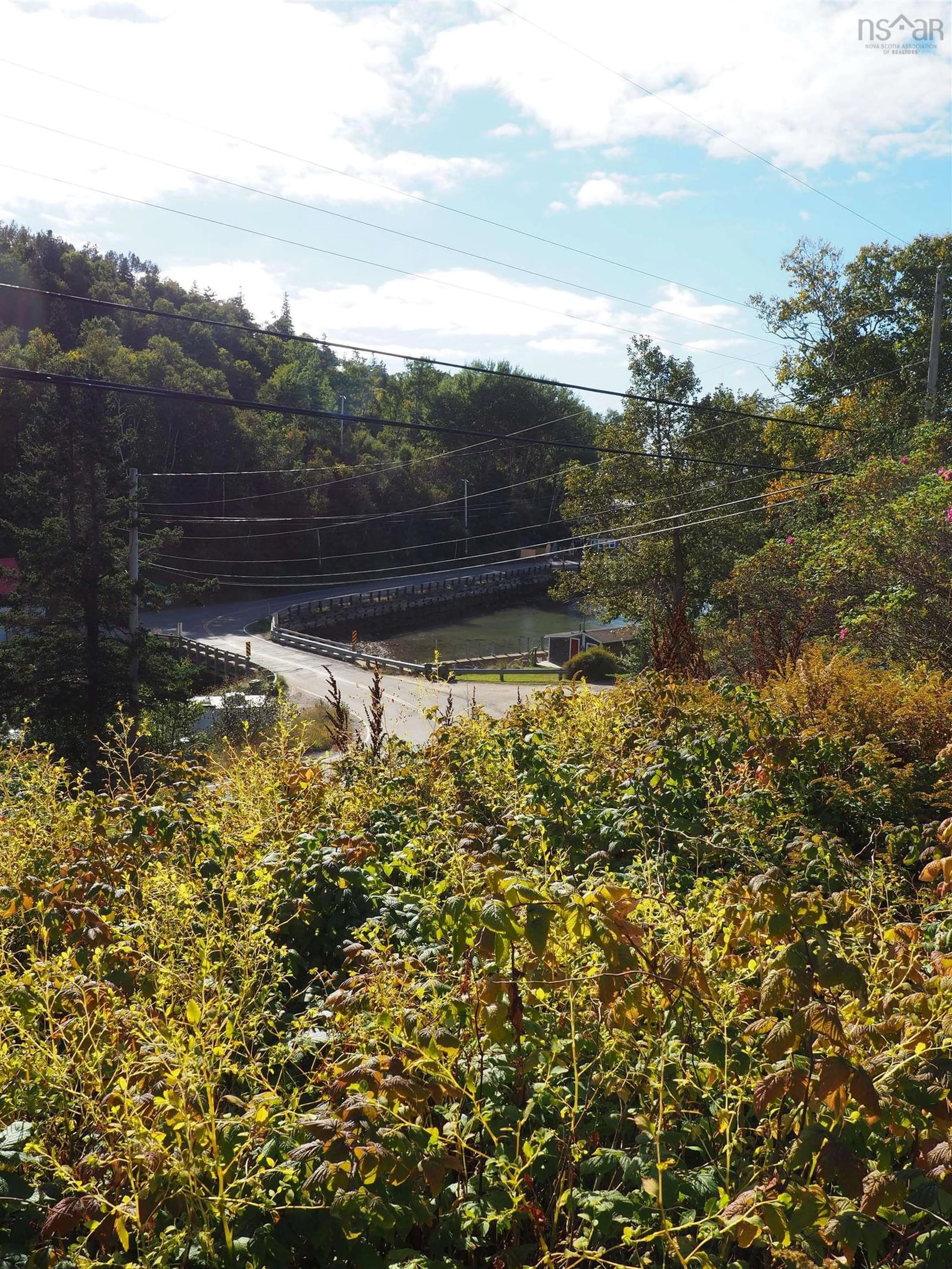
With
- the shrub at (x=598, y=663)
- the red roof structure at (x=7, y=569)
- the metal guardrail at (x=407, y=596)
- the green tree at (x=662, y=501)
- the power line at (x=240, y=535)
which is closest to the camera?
the red roof structure at (x=7, y=569)

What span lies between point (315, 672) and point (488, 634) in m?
17.7

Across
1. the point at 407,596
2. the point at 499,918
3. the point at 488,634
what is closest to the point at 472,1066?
the point at 499,918

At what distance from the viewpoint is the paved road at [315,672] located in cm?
1916

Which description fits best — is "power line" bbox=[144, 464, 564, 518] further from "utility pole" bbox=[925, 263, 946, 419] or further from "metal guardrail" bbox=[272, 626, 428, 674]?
"utility pole" bbox=[925, 263, 946, 419]

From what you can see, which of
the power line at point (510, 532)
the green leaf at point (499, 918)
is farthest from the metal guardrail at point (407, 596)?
the green leaf at point (499, 918)

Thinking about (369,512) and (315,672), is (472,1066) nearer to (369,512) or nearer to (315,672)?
(315,672)

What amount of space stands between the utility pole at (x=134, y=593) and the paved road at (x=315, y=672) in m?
3.52

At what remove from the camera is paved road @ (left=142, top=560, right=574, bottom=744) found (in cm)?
1916

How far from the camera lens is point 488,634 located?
47.2 meters

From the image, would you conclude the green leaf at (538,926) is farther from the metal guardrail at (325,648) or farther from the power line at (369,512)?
the power line at (369,512)

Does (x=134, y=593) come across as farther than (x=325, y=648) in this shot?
No

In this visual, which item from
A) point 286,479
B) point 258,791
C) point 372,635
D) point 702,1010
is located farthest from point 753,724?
point 286,479

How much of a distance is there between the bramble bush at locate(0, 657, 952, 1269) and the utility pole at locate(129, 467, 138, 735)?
43.5 ft

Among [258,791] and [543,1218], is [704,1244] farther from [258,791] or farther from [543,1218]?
[258,791]
